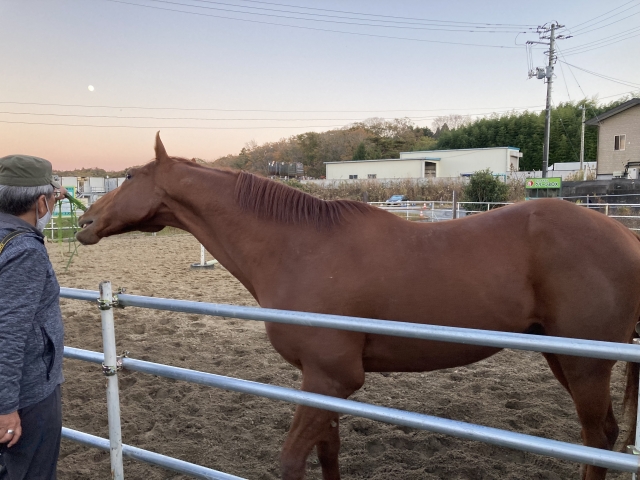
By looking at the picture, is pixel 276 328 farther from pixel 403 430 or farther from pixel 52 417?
pixel 403 430

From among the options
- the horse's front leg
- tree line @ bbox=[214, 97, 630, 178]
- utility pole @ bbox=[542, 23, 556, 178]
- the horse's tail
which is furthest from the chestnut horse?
tree line @ bbox=[214, 97, 630, 178]

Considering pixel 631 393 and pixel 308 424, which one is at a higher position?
pixel 308 424

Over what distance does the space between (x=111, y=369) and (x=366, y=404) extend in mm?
1174

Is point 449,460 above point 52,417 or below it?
below

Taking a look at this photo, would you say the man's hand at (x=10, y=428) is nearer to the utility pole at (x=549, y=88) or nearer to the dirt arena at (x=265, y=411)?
the dirt arena at (x=265, y=411)

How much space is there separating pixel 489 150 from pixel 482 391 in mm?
42356

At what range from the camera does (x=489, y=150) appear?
138 ft

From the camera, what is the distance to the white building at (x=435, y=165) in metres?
41.8

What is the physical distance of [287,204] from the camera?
2453mm

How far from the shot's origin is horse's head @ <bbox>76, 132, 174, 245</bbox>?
2.55 m

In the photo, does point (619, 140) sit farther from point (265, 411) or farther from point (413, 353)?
point (413, 353)

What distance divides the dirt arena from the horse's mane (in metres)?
1.58

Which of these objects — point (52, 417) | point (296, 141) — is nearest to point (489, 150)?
point (296, 141)

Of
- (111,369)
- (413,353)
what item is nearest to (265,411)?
(413,353)
